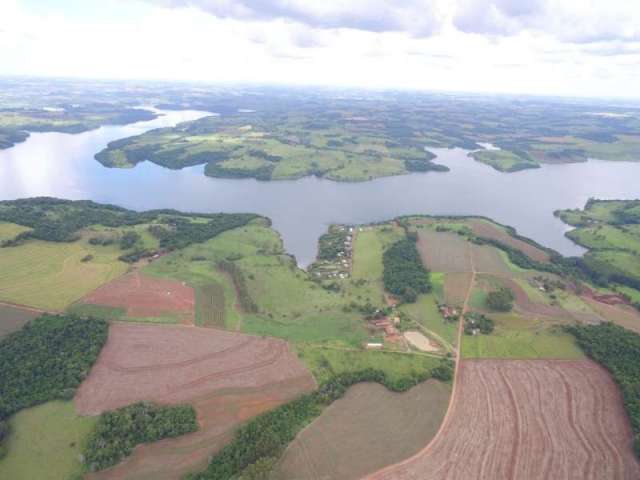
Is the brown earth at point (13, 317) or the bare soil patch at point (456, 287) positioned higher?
the bare soil patch at point (456, 287)

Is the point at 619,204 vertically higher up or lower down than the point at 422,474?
higher up

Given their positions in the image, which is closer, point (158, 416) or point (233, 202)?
point (158, 416)

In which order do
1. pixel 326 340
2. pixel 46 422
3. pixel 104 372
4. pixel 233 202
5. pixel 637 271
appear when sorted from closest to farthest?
pixel 46 422 → pixel 104 372 → pixel 326 340 → pixel 637 271 → pixel 233 202

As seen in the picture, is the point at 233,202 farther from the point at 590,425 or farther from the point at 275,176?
the point at 590,425

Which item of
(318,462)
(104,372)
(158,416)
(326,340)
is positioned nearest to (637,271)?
(326,340)

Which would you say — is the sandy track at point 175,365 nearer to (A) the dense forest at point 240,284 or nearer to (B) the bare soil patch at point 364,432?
(A) the dense forest at point 240,284

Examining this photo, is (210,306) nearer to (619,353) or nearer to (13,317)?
(13,317)

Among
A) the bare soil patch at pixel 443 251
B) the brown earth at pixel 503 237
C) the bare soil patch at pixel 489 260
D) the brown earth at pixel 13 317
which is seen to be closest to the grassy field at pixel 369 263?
the bare soil patch at pixel 443 251
